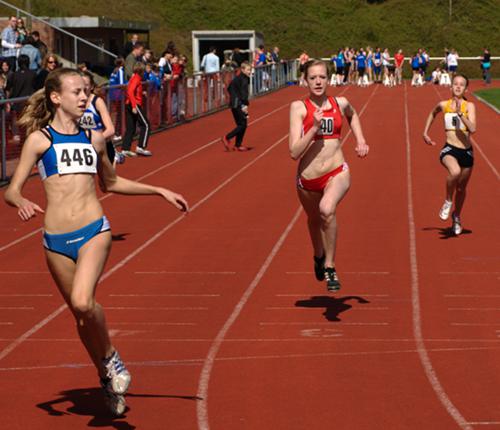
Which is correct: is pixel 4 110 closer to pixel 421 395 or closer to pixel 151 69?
pixel 151 69

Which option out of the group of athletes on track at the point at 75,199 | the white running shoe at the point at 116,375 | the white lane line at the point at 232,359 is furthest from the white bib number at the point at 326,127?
the white running shoe at the point at 116,375

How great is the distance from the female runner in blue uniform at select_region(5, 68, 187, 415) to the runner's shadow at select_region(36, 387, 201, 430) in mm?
99

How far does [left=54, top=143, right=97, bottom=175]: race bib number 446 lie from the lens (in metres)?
7.43

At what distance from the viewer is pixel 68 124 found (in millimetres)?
7523

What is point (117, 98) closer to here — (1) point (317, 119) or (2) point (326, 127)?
(2) point (326, 127)

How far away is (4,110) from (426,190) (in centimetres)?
681

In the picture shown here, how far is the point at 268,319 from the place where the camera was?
35.1ft

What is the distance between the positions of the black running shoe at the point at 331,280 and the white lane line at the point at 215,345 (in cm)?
82

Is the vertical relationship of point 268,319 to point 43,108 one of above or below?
below

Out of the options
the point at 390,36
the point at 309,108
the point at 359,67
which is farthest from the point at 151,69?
the point at 390,36

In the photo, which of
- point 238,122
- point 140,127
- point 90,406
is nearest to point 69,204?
point 90,406

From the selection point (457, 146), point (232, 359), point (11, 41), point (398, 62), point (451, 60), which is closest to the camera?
point (232, 359)

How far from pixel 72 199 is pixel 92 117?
8071 mm

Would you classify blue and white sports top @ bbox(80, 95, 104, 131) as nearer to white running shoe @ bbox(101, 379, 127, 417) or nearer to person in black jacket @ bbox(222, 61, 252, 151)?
white running shoe @ bbox(101, 379, 127, 417)
